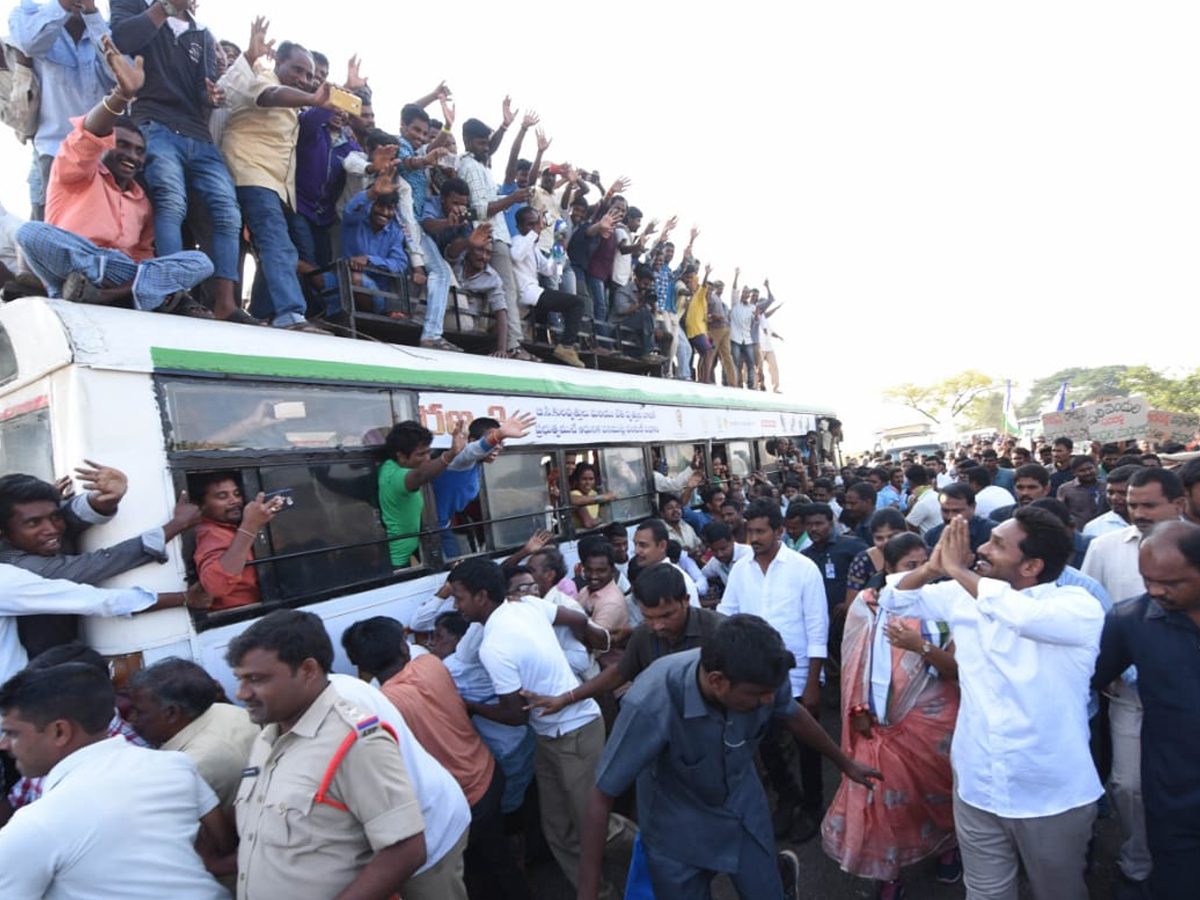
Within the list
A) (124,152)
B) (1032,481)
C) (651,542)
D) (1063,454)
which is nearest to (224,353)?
(124,152)

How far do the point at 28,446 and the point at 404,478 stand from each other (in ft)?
5.73

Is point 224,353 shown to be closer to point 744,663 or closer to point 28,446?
point 28,446

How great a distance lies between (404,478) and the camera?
12.9ft

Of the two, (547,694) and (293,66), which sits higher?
(293,66)

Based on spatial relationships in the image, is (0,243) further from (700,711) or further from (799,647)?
(799,647)

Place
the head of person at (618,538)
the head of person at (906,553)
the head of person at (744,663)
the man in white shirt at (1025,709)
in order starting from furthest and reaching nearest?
the head of person at (618,538), the head of person at (906,553), the man in white shirt at (1025,709), the head of person at (744,663)

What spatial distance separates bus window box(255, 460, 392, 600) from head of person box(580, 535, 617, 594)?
1.18 meters

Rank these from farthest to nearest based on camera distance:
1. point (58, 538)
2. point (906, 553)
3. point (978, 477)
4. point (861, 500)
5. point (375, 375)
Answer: point (978, 477) < point (861, 500) < point (375, 375) < point (906, 553) < point (58, 538)

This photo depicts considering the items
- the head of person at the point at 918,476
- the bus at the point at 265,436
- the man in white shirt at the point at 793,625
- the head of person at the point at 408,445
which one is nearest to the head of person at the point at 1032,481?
the head of person at the point at 918,476

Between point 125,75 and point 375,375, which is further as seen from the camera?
point 375,375

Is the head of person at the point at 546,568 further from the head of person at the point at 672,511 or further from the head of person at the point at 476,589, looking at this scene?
the head of person at the point at 672,511

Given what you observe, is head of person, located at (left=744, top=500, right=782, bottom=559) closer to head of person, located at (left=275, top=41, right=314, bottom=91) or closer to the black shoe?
the black shoe

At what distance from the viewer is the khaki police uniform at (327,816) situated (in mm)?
1623

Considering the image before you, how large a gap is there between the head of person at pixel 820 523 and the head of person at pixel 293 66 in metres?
4.68
